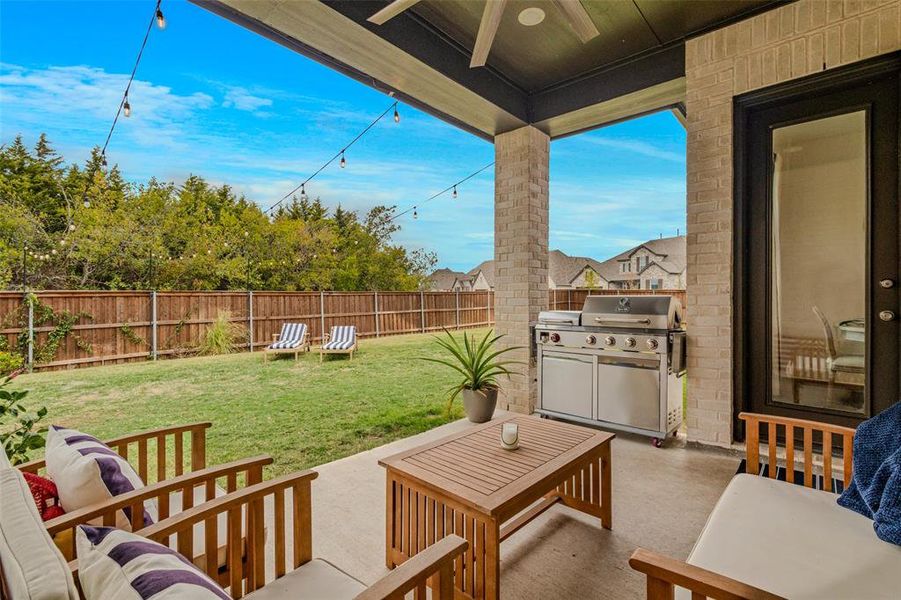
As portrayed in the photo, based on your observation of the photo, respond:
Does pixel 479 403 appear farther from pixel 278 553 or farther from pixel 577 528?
pixel 278 553

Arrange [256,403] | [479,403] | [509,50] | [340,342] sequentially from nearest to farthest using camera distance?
[509,50]
[479,403]
[256,403]
[340,342]

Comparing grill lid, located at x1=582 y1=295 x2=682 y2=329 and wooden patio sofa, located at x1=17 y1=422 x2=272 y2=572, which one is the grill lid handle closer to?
grill lid, located at x1=582 y1=295 x2=682 y2=329

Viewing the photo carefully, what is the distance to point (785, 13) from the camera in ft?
8.95

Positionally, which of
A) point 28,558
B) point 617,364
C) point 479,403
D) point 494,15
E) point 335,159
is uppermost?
point 335,159

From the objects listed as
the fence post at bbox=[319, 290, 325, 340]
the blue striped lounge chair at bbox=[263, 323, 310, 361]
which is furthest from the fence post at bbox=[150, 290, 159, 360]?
the fence post at bbox=[319, 290, 325, 340]

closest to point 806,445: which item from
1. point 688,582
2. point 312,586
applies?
point 688,582

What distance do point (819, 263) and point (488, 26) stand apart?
106 inches

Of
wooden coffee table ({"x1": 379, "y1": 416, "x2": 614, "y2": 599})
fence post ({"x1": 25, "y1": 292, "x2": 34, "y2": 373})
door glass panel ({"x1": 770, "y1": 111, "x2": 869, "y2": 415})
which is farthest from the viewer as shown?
fence post ({"x1": 25, "y1": 292, "x2": 34, "y2": 373})

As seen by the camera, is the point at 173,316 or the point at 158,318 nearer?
the point at 158,318

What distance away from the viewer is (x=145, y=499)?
3.74 ft

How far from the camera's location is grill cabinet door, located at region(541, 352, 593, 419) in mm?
3510

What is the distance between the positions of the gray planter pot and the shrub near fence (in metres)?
2.36

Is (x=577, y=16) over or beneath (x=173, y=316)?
over

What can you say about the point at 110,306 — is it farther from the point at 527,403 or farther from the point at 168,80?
the point at 527,403
